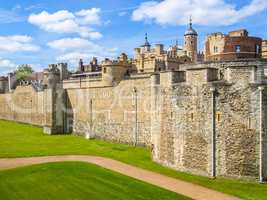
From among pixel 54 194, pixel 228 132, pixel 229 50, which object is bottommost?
pixel 54 194

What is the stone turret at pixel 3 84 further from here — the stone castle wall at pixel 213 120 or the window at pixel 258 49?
the stone castle wall at pixel 213 120

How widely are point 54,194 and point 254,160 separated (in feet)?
26.4

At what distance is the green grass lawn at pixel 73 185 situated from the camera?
14.0 metres

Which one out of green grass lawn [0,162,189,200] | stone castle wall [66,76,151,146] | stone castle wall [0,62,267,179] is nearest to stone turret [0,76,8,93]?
stone castle wall [66,76,151,146]

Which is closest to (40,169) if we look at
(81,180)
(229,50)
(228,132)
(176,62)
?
(81,180)

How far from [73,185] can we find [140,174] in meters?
3.45

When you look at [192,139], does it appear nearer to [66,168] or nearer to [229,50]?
[66,168]

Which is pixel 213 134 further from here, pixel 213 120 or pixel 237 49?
pixel 237 49

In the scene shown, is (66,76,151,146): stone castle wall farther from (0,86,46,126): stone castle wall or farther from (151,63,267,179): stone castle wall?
(0,86,46,126): stone castle wall

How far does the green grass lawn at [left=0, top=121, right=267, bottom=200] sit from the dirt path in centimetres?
57

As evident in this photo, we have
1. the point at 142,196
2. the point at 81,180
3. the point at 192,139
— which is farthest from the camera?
the point at 192,139

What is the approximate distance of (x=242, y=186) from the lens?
601 inches

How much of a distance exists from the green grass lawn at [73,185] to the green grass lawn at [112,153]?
2221 millimetres

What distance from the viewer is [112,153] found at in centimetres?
2402
